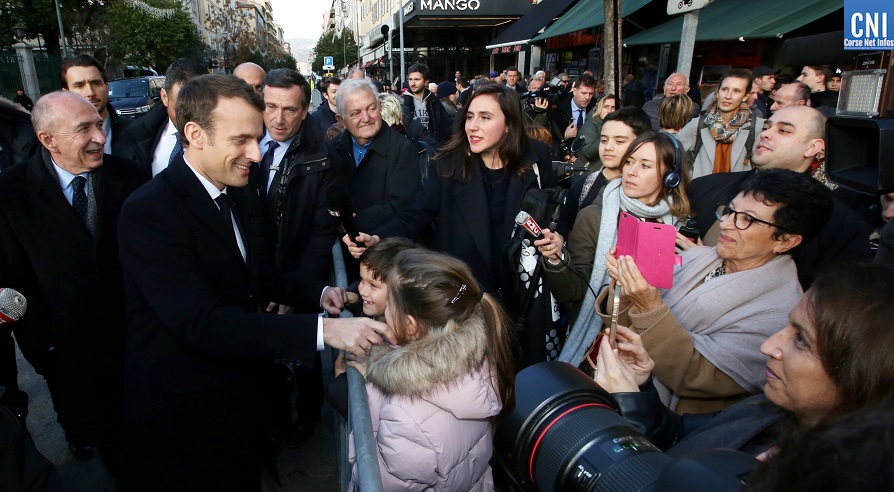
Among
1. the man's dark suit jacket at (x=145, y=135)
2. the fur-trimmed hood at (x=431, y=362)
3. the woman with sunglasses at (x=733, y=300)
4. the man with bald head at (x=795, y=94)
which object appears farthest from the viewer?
the man with bald head at (x=795, y=94)

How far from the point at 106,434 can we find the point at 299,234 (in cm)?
145

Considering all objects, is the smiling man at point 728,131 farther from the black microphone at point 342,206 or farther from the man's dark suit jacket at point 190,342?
the man's dark suit jacket at point 190,342

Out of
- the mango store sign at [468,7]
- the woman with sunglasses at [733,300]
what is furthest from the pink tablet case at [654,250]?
the mango store sign at [468,7]

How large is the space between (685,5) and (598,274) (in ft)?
22.0

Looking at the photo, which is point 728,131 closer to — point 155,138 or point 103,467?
point 155,138

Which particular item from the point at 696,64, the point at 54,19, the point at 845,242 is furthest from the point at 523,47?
the point at 54,19

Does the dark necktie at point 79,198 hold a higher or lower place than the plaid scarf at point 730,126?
lower

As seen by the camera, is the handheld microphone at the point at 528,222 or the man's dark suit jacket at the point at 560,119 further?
the man's dark suit jacket at the point at 560,119

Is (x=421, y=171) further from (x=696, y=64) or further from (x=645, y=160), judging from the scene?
(x=696, y=64)

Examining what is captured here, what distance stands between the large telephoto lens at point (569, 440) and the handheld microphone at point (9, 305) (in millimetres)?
1873

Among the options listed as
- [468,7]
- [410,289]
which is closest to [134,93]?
[468,7]

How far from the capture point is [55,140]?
250 centimetres

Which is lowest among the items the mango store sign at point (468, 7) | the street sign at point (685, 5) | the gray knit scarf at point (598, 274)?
the gray knit scarf at point (598, 274)

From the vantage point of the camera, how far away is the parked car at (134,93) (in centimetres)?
1630
